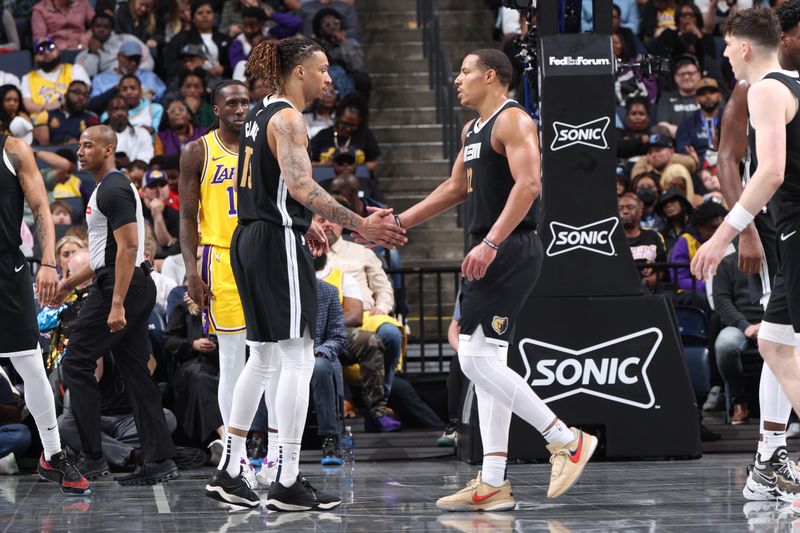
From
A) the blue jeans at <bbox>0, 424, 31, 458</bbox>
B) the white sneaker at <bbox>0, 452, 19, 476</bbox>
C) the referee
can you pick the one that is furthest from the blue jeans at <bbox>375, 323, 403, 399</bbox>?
the white sneaker at <bbox>0, 452, 19, 476</bbox>

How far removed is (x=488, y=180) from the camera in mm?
5453

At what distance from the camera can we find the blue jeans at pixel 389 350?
8.45 metres

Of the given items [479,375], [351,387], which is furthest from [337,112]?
[479,375]

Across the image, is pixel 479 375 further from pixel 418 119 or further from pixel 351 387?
pixel 418 119

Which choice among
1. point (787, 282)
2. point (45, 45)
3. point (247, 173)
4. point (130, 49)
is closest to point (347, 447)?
point (247, 173)

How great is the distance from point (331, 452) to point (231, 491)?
2059mm

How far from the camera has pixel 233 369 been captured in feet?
20.7

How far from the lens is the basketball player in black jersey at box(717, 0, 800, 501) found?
17.6 feet

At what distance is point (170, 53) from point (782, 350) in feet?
30.8

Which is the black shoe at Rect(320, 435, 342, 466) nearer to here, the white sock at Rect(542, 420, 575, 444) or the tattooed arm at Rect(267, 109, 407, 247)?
the white sock at Rect(542, 420, 575, 444)

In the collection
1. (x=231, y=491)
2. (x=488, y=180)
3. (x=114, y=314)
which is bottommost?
(x=231, y=491)

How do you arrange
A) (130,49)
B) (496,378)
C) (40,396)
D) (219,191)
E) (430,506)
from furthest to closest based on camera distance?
(130,49), (219,191), (40,396), (430,506), (496,378)

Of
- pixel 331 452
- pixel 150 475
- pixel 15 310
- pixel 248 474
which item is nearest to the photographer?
pixel 248 474

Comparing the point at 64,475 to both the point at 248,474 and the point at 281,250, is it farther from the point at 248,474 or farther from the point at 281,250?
the point at 281,250
